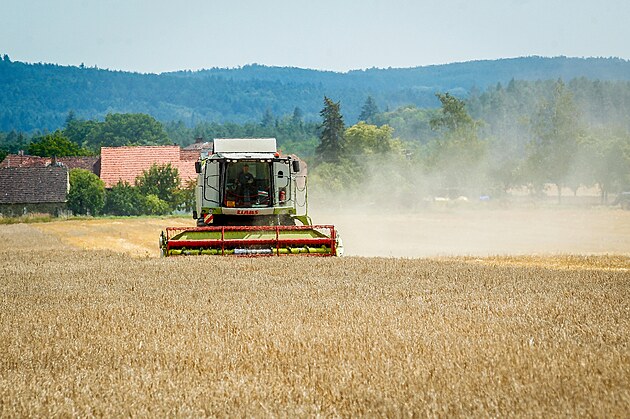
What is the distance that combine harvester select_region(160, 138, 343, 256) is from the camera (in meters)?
19.3

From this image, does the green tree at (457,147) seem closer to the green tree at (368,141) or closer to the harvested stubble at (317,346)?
the green tree at (368,141)

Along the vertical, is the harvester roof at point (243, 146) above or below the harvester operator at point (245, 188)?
above

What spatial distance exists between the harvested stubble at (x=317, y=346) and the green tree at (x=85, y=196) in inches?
1978

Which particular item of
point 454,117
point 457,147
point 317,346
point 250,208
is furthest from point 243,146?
point 454,117

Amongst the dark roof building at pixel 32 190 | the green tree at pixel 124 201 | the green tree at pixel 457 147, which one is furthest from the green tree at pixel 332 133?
the dark roof building at pixel 32 190

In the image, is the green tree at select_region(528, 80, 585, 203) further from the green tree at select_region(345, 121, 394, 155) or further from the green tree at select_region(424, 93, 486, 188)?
the green tree at select_region(345, 121, 394, 155)

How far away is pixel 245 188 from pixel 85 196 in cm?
4554

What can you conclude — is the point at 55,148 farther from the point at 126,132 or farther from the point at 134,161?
the point at 126,132

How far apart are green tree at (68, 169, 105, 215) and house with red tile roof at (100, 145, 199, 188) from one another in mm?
15834

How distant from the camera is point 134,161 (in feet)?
273

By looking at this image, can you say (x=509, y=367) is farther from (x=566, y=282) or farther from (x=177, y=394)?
(x=566, y=282)

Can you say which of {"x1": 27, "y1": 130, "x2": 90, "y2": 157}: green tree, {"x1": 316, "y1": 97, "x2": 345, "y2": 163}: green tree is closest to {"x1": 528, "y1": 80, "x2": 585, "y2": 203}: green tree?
{"x1": 316, "y1": 97, "x2": 345, "y2": 163}: green tree

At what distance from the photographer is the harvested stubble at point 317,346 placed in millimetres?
6617

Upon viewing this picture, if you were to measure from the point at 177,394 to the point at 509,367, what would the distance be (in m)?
2.71
